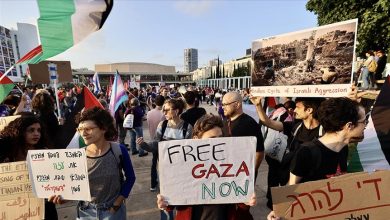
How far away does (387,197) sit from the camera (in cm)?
190

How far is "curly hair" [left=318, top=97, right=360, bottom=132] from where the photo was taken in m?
2.12

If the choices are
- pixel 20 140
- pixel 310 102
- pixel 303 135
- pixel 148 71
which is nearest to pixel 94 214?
pixel 20 140

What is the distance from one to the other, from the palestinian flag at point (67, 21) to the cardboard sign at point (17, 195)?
1.19 metres

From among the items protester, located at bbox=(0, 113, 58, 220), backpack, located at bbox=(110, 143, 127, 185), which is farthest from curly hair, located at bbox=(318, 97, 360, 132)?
protester, located at bbox=(0, 113, 58, 220)

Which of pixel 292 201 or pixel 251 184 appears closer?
pixel 292 201

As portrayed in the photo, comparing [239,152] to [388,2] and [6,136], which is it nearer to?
[6,136]

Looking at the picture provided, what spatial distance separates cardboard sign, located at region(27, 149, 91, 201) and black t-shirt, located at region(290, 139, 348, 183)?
1580mm

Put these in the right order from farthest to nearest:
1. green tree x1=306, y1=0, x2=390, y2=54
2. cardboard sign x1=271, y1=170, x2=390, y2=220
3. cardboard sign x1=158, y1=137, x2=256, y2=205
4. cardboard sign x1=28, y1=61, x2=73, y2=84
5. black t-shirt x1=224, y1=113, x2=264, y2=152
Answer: green tree x1=306, y1=0, x2=390, y2=54
cardboard sign x1=28, y1=61, x2=73, y2=84
black t-shirt x1=224, y1=113, x2=264, y2=152
cardboard sign x1=158, y1=137, x2=256, y2=205
cardboard sign x1=271, y1=170, x2=390, y2=220

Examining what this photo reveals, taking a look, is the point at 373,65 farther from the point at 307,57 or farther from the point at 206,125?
the point at 206,125

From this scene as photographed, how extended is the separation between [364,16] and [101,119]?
11.4 meters

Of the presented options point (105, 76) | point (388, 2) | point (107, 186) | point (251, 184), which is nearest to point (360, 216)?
point (251, 184)

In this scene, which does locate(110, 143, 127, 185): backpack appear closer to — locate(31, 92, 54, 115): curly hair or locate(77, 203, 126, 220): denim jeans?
locate(77, 203, 126, 220): denim jeans

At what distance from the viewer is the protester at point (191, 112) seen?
15.9 ft

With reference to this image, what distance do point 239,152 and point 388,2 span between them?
413 inches
